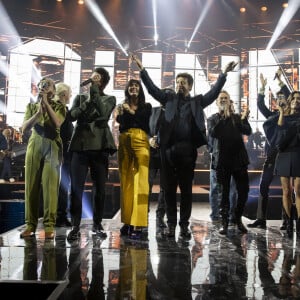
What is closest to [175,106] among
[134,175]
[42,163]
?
[134,175]

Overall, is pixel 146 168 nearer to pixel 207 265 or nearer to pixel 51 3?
pixel 207 265

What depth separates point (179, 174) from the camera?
3104 millimetres

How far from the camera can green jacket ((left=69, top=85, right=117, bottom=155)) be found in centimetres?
293

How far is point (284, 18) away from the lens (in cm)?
836

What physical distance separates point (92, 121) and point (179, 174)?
0.86 m

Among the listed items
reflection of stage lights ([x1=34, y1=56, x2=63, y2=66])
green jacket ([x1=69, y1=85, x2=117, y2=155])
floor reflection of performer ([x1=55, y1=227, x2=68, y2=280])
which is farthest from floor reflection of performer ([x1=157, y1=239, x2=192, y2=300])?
reflection of stage lights ([x1=34, y1=56, x2=63, y2=66])

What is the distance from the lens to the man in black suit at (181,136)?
120 inches

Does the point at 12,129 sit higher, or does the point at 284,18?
the point at 284,18

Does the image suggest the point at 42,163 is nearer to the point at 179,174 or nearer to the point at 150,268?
the point at 179,174

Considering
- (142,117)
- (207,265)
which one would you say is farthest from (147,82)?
(207,265)

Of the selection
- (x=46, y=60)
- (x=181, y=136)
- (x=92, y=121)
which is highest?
(x=46, y=60)

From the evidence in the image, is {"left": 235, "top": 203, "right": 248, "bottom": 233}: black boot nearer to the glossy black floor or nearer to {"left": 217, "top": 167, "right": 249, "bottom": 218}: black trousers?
{"left": 217, "top": 167, "right": 249, "bottom": 218}: black trousers

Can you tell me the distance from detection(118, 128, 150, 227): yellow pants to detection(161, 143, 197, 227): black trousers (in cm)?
17

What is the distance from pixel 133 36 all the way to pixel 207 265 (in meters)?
7.54
